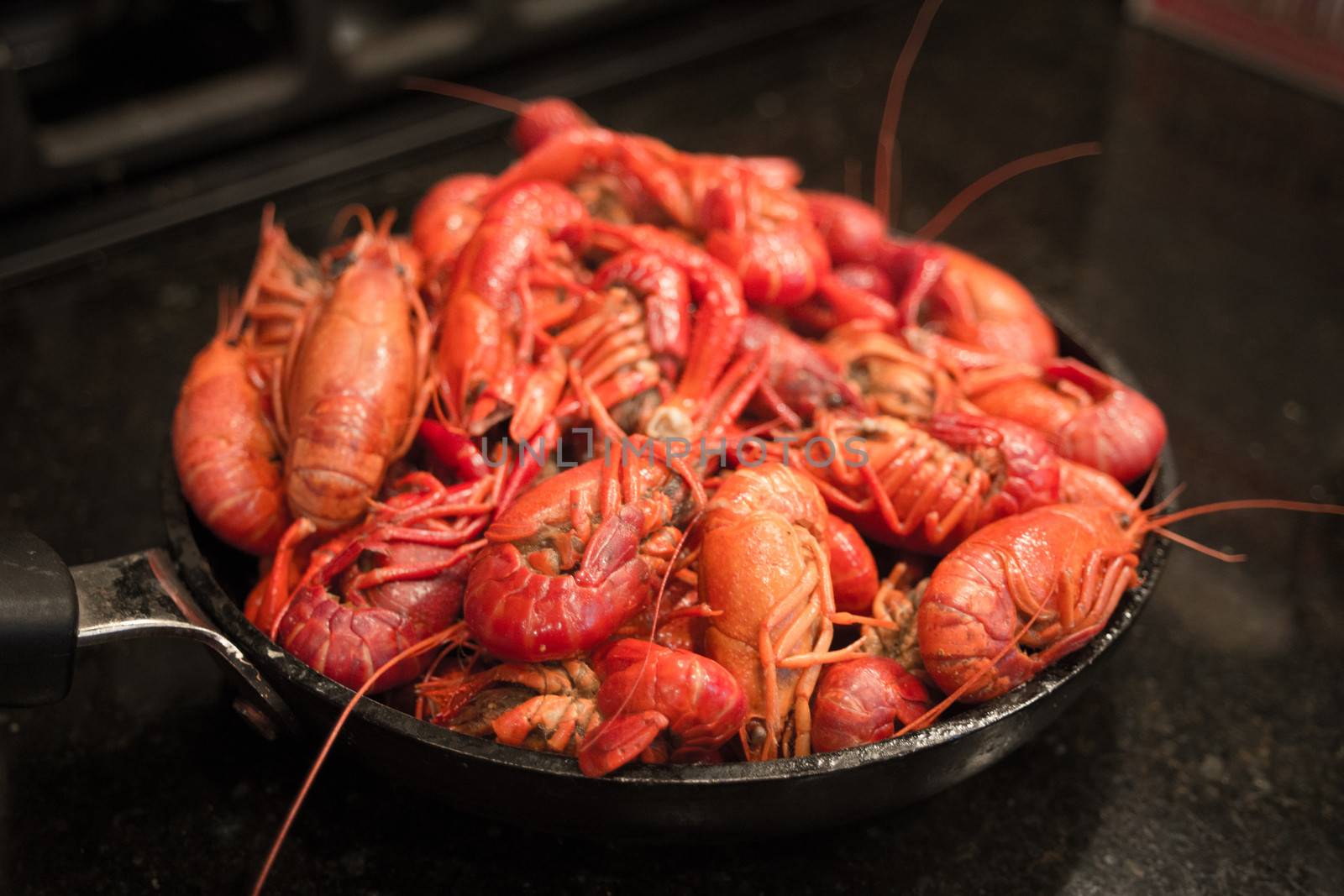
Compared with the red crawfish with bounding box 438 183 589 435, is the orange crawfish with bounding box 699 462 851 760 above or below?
below

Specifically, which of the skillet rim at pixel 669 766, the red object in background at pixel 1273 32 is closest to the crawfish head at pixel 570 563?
the skillet rim at pixel 669 766

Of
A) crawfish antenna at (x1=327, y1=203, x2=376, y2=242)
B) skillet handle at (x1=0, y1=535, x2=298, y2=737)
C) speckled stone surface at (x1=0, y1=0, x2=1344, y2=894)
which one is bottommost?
speckled stone surface at (x1=0, y1=0, x2=1344, y2=894)

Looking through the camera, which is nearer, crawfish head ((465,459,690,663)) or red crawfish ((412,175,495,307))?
crawfish head ((465,459,690,663))

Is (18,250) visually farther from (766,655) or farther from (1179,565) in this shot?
(1179,565)

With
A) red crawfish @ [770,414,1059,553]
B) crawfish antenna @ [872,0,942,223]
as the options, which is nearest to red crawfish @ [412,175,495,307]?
red crawfish @ [770,414,1059,553]

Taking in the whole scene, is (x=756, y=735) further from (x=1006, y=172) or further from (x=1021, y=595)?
(x=1006, y=172)

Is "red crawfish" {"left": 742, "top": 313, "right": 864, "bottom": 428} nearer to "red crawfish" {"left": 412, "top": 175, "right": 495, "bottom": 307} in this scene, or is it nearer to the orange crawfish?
the orange crawfish

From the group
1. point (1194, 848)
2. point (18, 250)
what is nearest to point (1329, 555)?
point (1194, 848)
